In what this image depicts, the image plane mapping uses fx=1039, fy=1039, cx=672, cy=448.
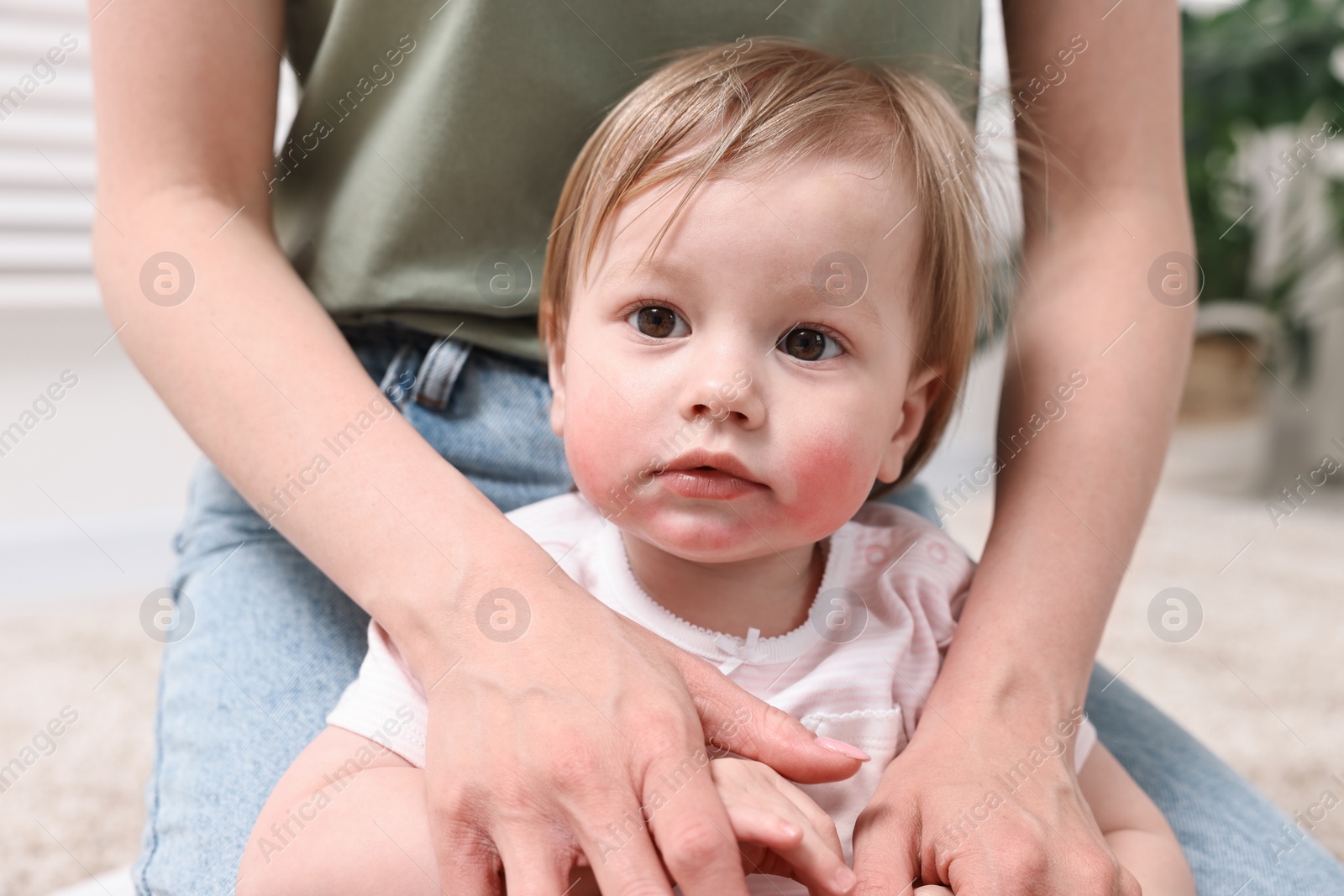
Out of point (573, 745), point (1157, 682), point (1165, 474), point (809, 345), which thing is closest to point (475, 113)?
point (809, 345)

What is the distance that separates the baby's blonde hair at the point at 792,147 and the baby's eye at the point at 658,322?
0.04 metres

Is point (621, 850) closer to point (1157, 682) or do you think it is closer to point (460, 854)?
point (460, 854)

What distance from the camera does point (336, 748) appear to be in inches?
23.4

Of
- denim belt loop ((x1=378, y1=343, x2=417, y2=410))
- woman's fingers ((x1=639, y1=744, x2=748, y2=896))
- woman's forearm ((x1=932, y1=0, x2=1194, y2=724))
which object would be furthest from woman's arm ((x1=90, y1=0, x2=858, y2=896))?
woman's forearm ((x1=932, y1=0, x2=1194, y2=724))

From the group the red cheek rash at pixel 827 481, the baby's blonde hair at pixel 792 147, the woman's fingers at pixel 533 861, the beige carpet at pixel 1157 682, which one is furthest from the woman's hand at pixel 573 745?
the beige carpet at pixel 1157 682

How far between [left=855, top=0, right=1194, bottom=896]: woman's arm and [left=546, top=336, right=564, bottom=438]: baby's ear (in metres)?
0.29

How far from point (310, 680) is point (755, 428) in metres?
0.37

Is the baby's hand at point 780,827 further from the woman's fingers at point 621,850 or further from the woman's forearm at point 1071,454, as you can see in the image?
the woman's forearm at point 1071,454

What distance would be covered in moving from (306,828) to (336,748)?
5 centimetres

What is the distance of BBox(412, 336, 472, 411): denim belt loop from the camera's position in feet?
2.53

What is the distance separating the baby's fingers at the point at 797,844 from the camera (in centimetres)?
47

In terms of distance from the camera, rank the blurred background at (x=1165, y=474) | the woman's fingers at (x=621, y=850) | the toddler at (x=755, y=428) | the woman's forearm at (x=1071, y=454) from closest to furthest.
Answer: the woman's fingers at (x=621, y=850) < the toddler at (x=755, y=428) < the woman's forearm at (x=1071, y=454) < the blurred background at (x=1165, y=474)

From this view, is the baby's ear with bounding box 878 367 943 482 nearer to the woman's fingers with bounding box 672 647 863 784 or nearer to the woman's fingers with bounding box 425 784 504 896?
the woman's fingers with bounding box 672 647 863 784

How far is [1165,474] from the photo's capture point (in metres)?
3.05
